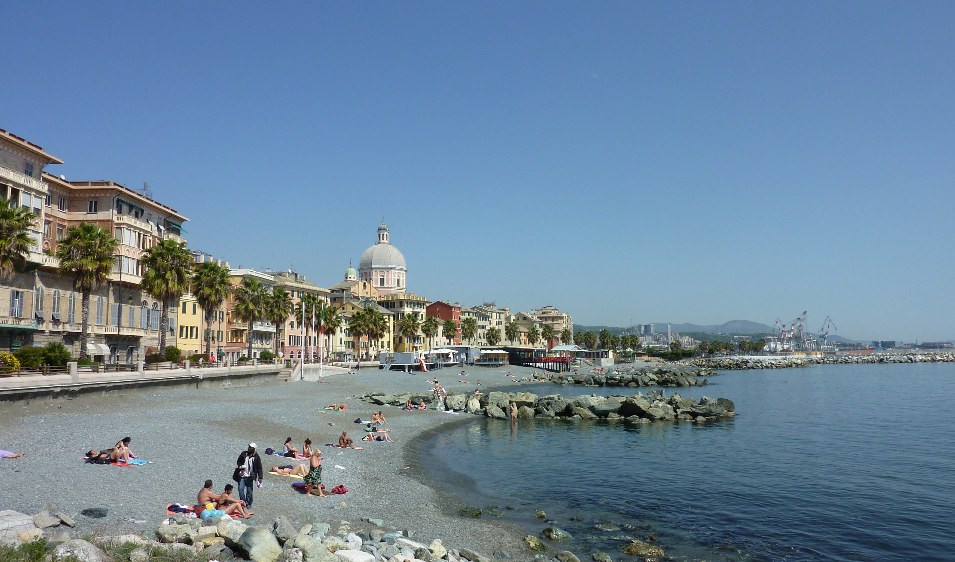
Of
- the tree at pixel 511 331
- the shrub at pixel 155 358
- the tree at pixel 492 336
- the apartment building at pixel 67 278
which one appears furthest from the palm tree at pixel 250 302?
the tree at pixel 511 331

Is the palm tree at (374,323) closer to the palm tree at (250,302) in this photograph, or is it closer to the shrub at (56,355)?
the palm tree at (250,302)

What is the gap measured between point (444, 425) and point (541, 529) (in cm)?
2468

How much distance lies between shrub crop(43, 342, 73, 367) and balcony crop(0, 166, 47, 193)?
38.9 feet

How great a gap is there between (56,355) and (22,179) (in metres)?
13.4

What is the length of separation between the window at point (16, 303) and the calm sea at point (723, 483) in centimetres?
3194

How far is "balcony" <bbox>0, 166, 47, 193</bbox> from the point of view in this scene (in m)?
43.9

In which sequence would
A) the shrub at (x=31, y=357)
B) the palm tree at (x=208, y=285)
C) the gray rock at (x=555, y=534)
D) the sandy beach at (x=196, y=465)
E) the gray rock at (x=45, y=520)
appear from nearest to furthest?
the gray rock at (x=45, y=520) → the sandy beach at (x=196, y=465) → the gray rock at (x=555, y=534) → the shrub at (x=31, y=357) → the palm tree at (x=208, y=285)

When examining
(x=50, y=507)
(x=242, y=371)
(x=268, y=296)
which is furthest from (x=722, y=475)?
(x=268, y=296)

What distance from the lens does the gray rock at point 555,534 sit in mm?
19969

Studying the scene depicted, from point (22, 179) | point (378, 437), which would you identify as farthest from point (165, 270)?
point (378, 437)

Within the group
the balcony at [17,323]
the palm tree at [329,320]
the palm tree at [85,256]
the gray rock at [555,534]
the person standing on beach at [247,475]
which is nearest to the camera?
the person standing on beach at [247,475]

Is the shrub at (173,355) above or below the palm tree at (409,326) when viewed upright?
below

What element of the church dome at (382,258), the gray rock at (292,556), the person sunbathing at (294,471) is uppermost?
the church dome at (382,258)

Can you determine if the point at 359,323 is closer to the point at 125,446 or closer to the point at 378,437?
the point at 378,437
